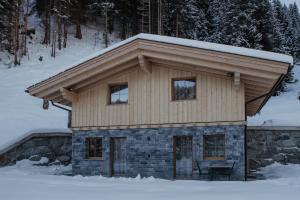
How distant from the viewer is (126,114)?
1585cm

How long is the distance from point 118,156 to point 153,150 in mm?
1518

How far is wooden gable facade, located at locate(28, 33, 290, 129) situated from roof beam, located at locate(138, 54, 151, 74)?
25 mm

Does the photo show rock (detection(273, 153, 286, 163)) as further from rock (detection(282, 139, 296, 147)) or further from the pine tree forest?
the pine tree forest

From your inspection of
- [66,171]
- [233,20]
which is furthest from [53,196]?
[233,20]

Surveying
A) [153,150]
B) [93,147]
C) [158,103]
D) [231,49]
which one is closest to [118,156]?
[93,147]

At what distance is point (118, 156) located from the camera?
15914 mm

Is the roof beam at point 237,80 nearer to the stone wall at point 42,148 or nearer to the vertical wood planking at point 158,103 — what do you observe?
the vertical wood planking at point 158,103

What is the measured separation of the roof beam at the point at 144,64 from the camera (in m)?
14.8

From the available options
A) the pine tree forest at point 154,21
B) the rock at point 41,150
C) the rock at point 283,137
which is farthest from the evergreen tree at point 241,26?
the rock at point 41,150

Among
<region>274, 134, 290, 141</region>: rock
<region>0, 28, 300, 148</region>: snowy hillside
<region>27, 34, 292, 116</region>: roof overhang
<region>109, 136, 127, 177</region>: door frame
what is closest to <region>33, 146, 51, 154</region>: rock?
<region>0, 28, 300, 148</region>: snowy hillside

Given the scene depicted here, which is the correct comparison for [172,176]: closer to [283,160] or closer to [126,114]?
[126,114]

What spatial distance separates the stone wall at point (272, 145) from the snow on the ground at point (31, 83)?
9.49m

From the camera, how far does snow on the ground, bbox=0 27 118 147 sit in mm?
23230

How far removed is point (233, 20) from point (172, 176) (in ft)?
77.3
